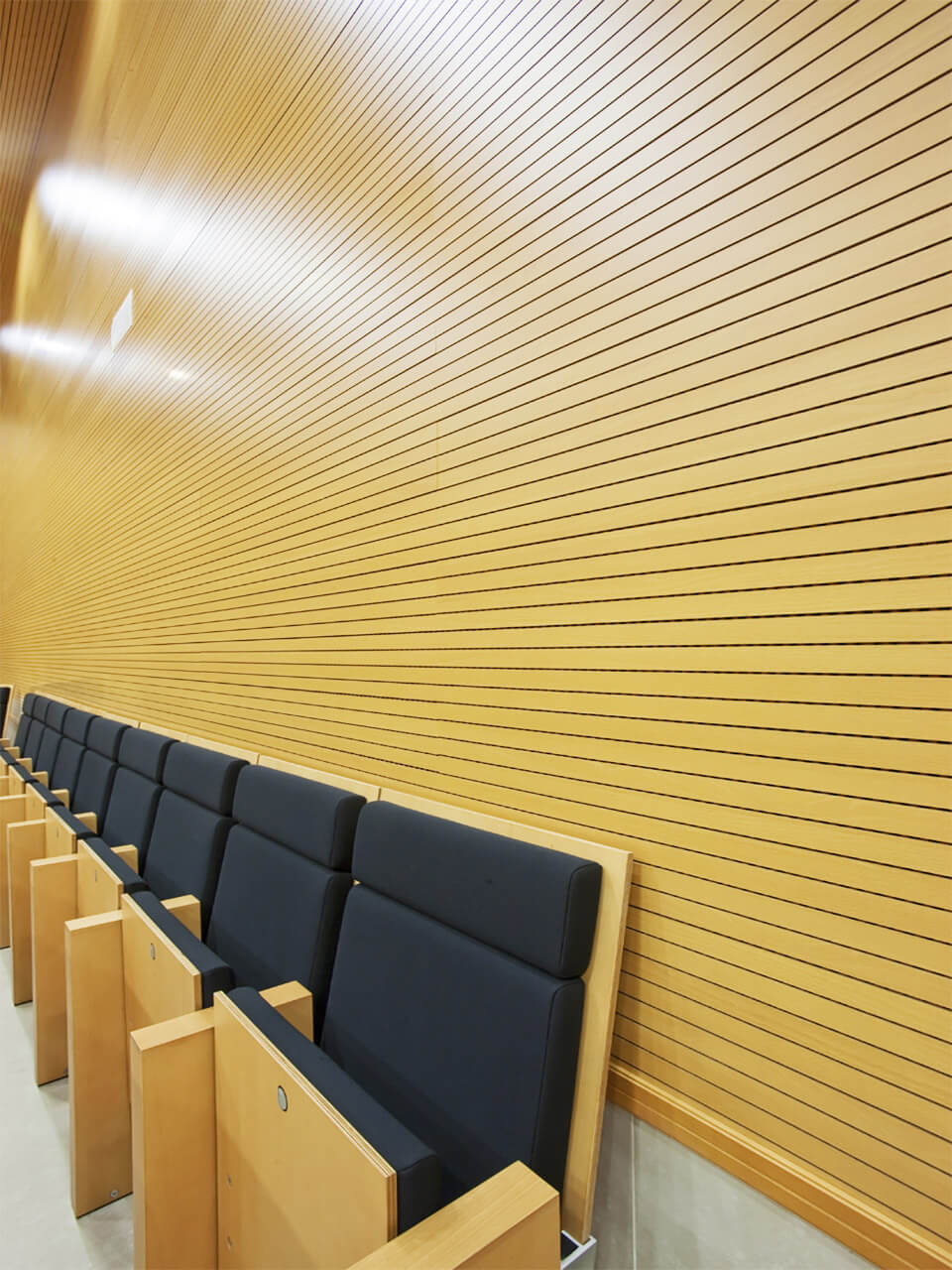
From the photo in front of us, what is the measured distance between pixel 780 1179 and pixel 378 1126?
2.09 feet

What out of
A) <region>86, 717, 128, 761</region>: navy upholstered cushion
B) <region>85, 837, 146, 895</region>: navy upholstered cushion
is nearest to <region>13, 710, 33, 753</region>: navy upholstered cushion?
<region>86, 717, 128, 761</region>: navy upholstered cushion

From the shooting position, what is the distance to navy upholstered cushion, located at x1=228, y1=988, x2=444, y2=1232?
35.3 inches

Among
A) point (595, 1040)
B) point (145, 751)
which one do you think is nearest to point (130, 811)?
point (145, 751)

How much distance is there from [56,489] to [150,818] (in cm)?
517

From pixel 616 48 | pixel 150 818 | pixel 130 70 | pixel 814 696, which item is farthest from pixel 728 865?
pixel 130 70

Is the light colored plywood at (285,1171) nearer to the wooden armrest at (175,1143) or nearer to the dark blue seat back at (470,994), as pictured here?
the wooden armrest at (175,1143)

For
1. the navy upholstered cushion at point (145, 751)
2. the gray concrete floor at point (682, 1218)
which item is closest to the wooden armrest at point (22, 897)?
the navy upholstered cushion at point (145, 751)

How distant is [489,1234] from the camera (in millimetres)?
834

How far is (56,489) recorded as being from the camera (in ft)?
22.9

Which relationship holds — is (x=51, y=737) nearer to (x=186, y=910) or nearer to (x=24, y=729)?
(x=24, y=729)

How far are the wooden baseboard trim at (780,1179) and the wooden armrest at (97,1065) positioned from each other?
49.6 inches

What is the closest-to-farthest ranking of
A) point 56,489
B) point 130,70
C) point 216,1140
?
point 216,1140
point 130,70
point 56,489

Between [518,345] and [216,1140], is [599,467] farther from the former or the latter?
[216,1140]

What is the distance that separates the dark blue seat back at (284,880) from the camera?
1791 millimetres
